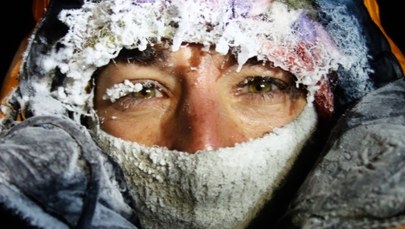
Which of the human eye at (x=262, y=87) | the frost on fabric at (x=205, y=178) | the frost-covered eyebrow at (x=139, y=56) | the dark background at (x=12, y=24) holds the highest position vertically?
the frost-covered eyebrow at (x=139, y=56)

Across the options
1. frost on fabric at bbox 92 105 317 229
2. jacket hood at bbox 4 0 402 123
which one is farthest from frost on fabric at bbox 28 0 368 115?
frost on fabric at bbox 92 105 317 229

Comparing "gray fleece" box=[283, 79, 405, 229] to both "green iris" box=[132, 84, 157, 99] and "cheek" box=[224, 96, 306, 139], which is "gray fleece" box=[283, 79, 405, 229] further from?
"green iris" box=[132, 84, 157, 99]

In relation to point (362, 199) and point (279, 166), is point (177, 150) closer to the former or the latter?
point (279, 166)

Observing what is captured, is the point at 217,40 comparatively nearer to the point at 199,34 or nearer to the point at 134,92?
the point at 199,34

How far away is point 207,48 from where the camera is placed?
3.31 ft

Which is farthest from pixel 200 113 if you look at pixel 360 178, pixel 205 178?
pixel 360 178

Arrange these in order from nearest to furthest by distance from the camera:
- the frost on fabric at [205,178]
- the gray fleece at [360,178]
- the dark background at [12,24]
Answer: the gray fleece at [360,178]
the frost on fabric at [205,178]
the dark background at [12,24]

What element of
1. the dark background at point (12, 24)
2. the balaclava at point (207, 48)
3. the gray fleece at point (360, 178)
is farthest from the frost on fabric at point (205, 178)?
the dark background at point (12, 24)

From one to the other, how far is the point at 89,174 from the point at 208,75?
29 centimetres

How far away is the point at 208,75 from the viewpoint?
102 centimetres

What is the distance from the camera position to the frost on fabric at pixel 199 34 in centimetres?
99

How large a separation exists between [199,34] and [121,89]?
0.68 feet

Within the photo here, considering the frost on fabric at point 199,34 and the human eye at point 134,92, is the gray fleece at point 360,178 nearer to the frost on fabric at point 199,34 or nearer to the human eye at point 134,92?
the frost on fabric at point 199,34

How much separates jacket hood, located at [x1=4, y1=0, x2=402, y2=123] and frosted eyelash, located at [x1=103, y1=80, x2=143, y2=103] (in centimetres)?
5
